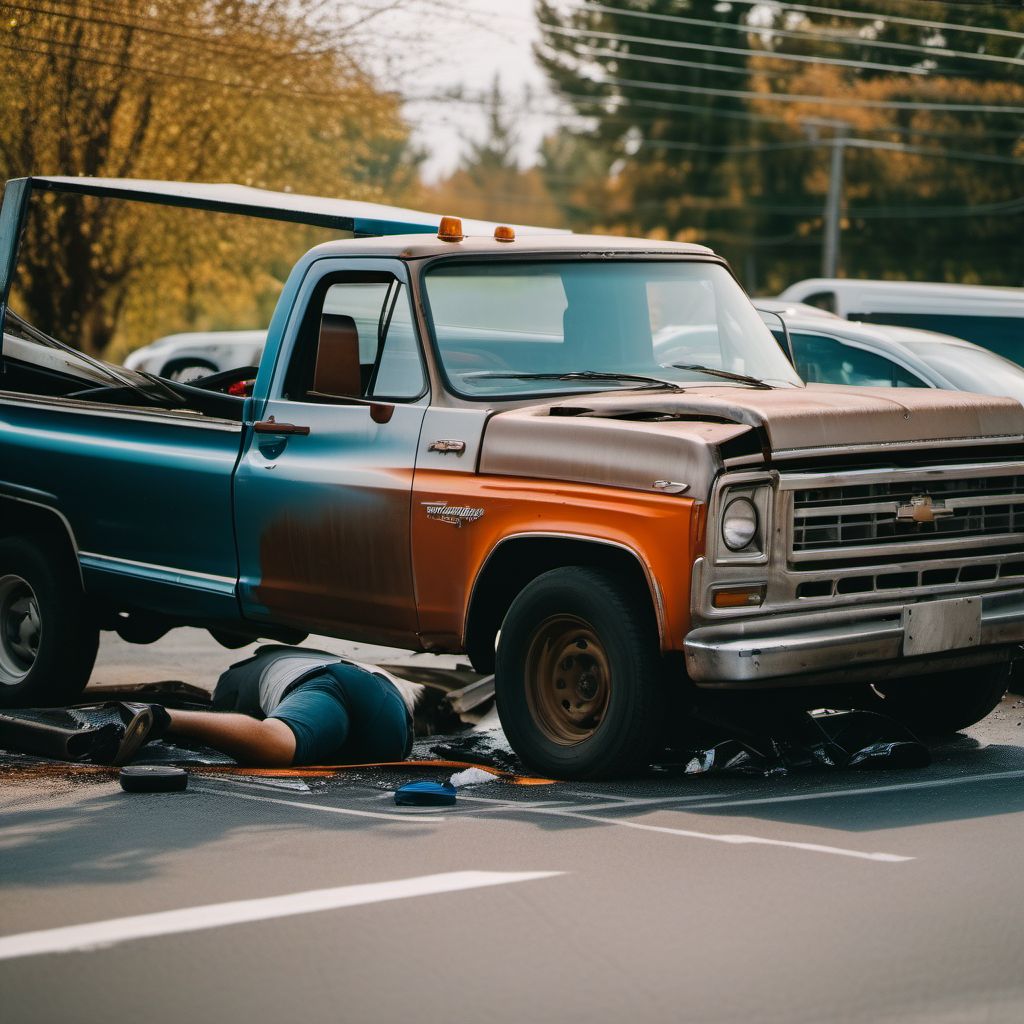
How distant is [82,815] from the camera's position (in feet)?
22.3

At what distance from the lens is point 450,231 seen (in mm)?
8227

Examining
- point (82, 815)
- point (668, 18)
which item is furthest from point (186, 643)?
point (668, 18)

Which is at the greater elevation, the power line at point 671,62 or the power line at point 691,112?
the power line at point 671,62

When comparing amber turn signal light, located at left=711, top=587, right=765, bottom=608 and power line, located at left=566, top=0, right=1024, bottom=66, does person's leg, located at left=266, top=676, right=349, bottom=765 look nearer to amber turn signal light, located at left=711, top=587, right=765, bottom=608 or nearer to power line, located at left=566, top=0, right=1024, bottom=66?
amber turn signal light, located at left=711, top=587, right=765, bottom=608

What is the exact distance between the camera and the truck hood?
684cm

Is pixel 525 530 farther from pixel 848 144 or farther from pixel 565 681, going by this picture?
pixel 848 144

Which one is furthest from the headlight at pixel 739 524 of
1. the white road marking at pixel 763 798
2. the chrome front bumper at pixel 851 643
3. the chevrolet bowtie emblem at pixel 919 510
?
the white road marking at pixel 763 798

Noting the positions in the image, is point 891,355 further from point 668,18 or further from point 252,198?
point 668,18

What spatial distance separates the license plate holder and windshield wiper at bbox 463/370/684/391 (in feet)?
4.67

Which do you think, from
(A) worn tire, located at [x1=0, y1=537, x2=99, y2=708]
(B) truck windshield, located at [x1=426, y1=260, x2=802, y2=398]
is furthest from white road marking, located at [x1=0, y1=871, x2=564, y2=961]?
(A) worn tire, located at [x1=0, y1=537, x2=99, y2=708]

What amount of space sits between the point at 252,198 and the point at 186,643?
442 centimetres

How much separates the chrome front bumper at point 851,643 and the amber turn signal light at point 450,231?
2.35 m

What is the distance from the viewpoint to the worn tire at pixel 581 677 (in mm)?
7016

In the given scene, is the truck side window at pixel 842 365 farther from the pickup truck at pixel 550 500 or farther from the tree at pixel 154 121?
the tree at pixel 154 121
